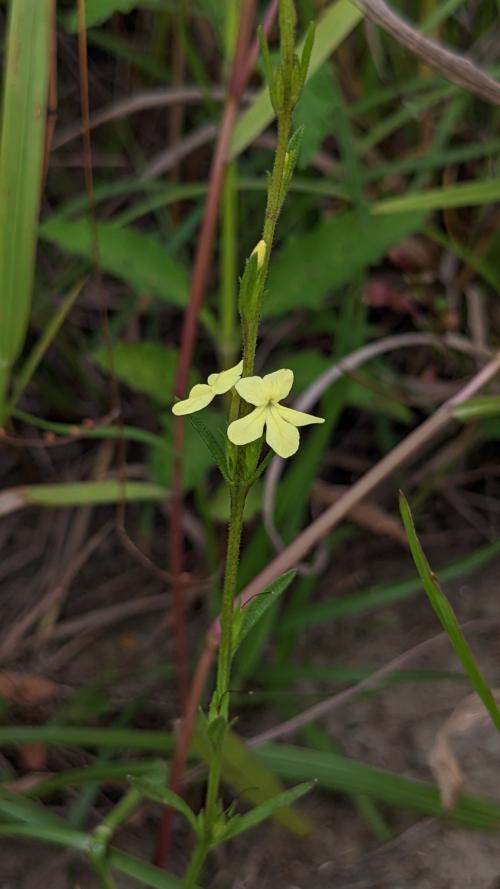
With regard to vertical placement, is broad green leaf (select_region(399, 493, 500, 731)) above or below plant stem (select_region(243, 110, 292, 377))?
below

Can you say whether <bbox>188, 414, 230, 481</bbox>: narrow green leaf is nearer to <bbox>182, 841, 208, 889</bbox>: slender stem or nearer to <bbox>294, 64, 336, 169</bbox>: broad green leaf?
<bbox>182, 841, 208, 889</bbox>: slender stem

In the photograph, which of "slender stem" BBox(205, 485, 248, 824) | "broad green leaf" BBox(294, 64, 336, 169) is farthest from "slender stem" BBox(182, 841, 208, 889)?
"broad green leaf" BBox(294, 64, 336, 169)

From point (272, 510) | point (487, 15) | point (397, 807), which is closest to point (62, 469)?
point (272, 510)

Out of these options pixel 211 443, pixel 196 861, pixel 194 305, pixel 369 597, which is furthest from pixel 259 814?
pixel 194 305

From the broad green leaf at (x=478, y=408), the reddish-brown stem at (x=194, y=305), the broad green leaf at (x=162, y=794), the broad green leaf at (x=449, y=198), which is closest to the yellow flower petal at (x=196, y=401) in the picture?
the broad green leaf at (x=162, y=794)

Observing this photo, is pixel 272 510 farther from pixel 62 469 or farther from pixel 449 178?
pixel 449 178

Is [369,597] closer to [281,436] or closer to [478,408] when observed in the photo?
[478,408]
